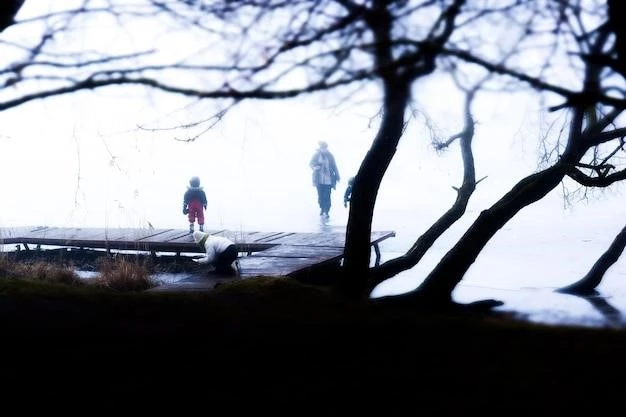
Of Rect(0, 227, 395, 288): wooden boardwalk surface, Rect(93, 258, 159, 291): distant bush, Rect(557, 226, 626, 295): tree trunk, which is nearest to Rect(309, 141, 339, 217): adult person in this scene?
Rect(0, 227, 395, 288): wooden boardwalk surface

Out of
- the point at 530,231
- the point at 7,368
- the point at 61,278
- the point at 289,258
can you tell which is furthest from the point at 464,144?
the point at 530,231

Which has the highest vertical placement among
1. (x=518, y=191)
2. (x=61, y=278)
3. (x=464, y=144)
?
(x=464, y=144)

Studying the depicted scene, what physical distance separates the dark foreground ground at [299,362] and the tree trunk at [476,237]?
11.0ft

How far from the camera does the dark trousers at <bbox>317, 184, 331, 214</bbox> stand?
1382cm

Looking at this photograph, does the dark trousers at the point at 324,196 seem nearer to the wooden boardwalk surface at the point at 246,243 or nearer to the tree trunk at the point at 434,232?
the wooden boardwalk surface at the point at 246,243

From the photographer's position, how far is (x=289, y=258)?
23.9 feet

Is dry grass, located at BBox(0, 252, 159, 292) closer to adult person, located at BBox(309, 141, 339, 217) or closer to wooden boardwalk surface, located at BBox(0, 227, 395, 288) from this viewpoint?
wooden boardwalk surface, located at BBox(0, 227, 395, 288)

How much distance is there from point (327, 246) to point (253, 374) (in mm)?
6978

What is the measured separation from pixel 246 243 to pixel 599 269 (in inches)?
195

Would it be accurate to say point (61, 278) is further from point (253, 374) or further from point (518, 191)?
point (253, 374)

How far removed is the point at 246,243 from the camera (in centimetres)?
924

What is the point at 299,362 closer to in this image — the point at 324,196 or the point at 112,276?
the point at 112,276

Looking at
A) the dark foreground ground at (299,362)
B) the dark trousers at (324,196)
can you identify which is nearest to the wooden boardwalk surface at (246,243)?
the dark trousers at (324,196)

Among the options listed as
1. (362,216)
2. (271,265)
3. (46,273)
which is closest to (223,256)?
(271,265)
